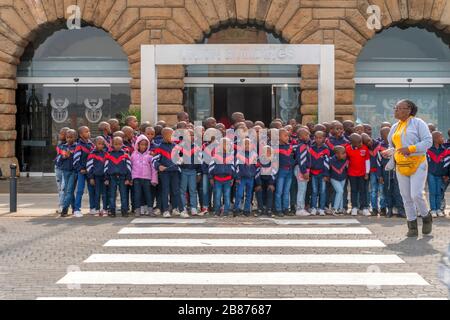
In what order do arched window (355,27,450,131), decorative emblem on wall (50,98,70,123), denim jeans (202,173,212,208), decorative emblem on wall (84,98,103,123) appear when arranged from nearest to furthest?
denim jeans (202,173,212,208) < arched window (355,27,450,131) < decorative emblem on wall (84,98,103,123) < decorative emblem on wall (50,98,70,123)

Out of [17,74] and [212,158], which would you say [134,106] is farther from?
[212,158]

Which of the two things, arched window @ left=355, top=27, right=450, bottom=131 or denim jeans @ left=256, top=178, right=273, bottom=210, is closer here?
denim jeans @ left=256, top=178, right=273, bottom=210

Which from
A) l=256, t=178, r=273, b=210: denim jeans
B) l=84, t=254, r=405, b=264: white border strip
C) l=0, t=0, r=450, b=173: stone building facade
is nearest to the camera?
l=84, t=254, r=405, b=264: white border strip

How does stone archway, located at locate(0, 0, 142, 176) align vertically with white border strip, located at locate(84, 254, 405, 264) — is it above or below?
above

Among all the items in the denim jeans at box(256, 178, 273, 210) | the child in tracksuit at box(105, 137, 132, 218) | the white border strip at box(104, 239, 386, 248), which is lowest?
the white border strip at box(104, 239, 386, 248)

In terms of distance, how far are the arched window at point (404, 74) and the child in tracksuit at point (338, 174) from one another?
8790mm

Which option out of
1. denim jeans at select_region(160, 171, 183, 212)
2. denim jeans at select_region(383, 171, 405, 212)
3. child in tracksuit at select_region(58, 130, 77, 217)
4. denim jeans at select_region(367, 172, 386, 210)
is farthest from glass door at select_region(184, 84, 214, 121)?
denim jeans at select_region(383, 171, 405, 212)

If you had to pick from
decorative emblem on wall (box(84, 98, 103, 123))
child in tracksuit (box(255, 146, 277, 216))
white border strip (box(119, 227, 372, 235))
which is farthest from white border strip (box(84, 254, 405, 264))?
decorative emblem on wall (box(84, 98, 103, 123))

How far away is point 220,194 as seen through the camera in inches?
479

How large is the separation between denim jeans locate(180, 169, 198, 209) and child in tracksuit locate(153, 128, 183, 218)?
103 mm

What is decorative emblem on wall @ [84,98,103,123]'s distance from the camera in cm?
2109

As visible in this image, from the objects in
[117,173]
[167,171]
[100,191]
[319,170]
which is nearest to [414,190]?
[319,170]

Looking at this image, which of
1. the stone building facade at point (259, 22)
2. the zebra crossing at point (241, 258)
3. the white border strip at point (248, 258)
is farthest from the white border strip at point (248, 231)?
the stone building facade at point (259, 22)

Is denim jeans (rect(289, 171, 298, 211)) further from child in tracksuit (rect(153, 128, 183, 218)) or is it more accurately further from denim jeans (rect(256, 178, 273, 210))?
child in tracksuit (rect(153, 128, 183, 218))
